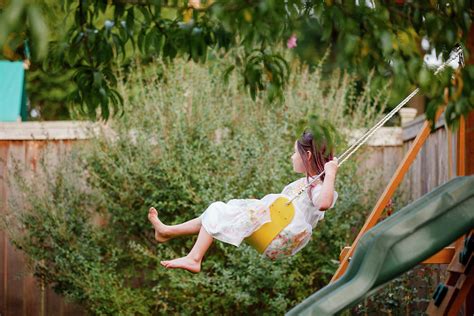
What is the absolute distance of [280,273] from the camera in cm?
605

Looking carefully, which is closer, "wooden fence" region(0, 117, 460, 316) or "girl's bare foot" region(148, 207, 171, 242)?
"girl's bare foot" region(148, 207, 171, 242)

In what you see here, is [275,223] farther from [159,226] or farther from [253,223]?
[159,226]

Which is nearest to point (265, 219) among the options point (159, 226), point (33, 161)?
point (159, 226)

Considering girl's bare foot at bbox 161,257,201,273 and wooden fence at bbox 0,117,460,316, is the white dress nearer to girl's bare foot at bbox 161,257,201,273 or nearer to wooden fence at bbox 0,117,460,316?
girl's bare foot at bbox 161,257,201,273

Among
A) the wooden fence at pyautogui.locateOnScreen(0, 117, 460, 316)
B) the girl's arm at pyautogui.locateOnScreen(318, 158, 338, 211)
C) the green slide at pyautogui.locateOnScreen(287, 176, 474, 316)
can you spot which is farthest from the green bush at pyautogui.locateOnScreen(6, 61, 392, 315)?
the green slide at pyautogui.locateOnScreen(287, 176, 474, 316)

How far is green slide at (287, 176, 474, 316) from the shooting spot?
8.86ft

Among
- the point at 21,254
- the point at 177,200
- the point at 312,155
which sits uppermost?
the point at 312,155

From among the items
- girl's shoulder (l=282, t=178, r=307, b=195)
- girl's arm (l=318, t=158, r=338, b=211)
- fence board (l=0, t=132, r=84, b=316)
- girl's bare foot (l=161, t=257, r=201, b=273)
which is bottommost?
fence board (l=0, t=132, r=84, b=316)

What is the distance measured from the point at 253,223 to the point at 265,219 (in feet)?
0.18

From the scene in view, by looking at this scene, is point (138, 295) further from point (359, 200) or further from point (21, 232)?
point (359, 200)

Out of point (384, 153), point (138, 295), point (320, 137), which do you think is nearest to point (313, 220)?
point (320, 137)

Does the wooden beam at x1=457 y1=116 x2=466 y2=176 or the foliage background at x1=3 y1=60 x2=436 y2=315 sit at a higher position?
the wooden beam at x1=457 y1=116 x2=466 y2=176

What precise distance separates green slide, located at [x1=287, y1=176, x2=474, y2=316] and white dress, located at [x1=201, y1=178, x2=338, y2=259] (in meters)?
1.00

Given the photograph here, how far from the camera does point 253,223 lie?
3.84 m
